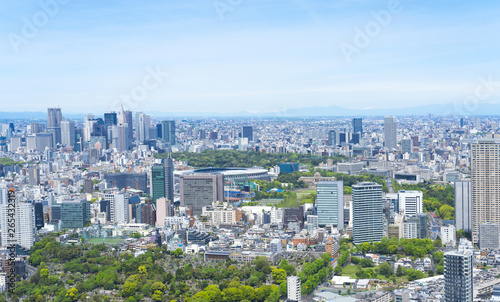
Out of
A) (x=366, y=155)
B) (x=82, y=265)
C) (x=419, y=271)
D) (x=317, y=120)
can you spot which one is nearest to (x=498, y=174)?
(x=419, y=271)

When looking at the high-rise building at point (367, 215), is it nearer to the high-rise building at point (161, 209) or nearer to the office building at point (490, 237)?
the office building at point (490, 237)

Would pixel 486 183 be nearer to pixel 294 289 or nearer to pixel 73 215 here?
pixel 294 289

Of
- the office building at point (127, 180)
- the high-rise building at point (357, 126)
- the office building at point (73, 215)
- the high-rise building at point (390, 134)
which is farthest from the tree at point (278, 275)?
the high-rise building at point (357, 126)

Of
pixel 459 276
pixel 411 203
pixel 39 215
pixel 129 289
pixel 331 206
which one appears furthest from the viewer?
pixel 411 203

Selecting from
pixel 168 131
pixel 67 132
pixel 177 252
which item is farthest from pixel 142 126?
pixel 177 252

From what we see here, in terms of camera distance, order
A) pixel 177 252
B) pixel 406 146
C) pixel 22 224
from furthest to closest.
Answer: pixel 406 146
pixel 22 224
pixel 177 252

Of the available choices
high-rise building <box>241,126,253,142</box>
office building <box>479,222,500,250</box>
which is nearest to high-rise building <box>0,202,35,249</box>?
office building <box>479,222,500,250</box>
